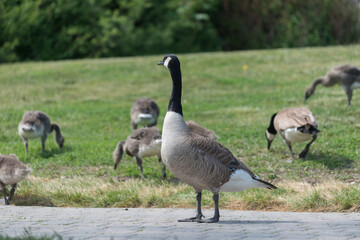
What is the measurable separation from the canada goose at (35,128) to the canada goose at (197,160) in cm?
629

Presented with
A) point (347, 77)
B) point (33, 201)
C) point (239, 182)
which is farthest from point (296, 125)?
point (347, 77)

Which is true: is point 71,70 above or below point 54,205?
above

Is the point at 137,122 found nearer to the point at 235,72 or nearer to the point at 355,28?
the point at 235,72

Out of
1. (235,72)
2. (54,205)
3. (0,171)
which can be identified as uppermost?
(235,72)

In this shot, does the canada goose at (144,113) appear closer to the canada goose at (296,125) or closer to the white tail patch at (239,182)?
the canada goose at (296,125)

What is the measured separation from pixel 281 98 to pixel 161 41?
16.9m

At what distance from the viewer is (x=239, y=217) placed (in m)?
7.41

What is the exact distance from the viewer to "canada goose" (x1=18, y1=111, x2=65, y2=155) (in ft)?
40.5

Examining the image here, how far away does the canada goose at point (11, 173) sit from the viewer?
895 centimetres

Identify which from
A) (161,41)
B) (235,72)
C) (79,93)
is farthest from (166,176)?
(161,41)

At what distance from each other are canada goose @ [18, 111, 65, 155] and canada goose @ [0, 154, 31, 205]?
303cm

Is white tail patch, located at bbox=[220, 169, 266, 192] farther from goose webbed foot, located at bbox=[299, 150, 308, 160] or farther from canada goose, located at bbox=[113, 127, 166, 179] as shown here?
goose webbed foot, located at bbox=[299, 150, 308, 160]

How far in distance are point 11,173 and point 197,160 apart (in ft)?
12.7

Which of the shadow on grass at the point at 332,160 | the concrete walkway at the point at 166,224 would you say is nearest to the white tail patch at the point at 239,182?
the concrete walkway at the point at 166,224
